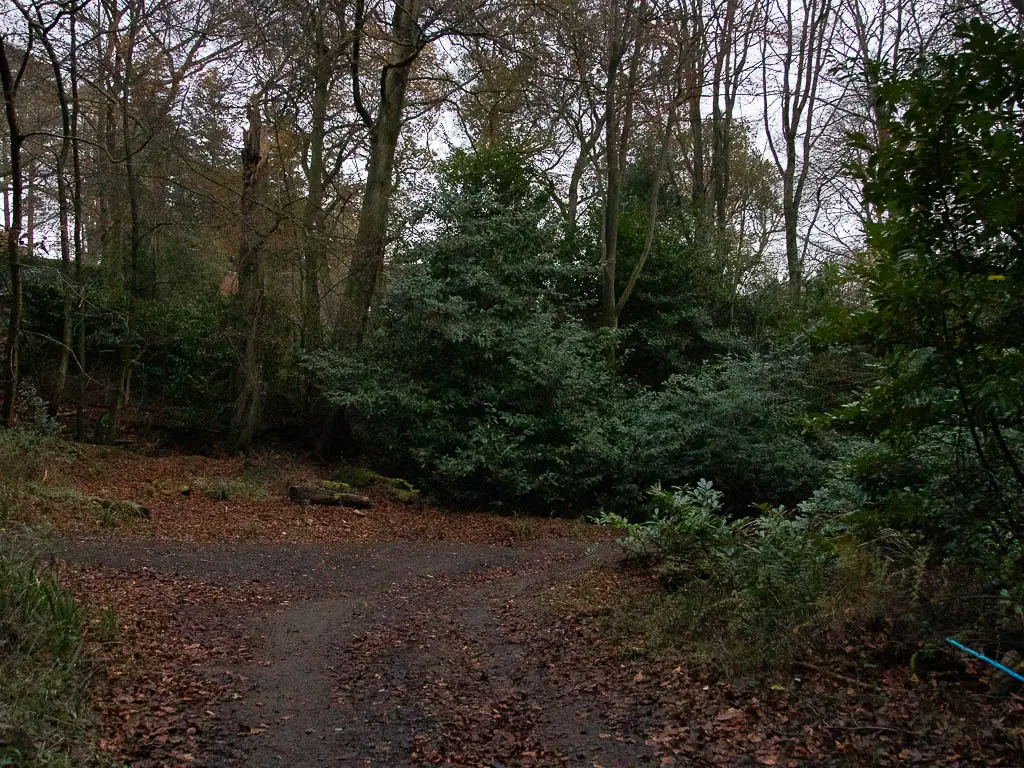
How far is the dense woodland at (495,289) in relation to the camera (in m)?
5.22

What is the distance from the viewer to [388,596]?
7.38 metres

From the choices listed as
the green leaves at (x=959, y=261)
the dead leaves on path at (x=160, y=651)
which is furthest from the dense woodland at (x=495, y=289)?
the dead leaves on path at (x=160, y=651)

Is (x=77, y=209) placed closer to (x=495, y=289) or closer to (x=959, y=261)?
(x=495, y=289)

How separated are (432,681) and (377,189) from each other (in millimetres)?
12134

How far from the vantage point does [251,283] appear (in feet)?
49.3

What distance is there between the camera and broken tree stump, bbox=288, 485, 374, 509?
12.0 meters

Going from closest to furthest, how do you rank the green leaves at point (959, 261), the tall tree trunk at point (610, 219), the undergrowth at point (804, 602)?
the green leaves at point (959, 261), the undergrowth at point (804, 602), the tall tree trunk at point (610, 219)

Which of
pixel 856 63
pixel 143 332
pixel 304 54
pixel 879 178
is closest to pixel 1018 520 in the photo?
pixel 879 178

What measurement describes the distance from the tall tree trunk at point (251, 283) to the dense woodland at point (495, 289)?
8 centimetres

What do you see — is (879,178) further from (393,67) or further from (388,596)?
(393,67)

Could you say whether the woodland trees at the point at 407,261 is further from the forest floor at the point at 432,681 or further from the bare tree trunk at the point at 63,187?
the forest floor at the point at 432,681

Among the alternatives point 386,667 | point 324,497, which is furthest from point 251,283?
point 386,667

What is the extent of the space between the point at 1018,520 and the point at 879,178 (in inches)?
80.6

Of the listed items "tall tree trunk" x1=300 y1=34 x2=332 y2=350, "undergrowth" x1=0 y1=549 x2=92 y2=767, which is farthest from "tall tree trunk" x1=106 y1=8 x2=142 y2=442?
"undergrowth" x1=0 y1=549 x2=92 y2=767
